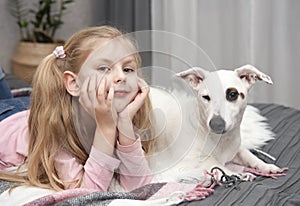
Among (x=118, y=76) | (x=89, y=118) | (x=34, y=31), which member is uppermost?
(x=118, y=76)

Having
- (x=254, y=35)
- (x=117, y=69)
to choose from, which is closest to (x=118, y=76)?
(x=117, y=69)

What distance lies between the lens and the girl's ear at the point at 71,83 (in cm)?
123

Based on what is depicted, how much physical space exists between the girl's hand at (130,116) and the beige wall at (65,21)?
2.10 meters

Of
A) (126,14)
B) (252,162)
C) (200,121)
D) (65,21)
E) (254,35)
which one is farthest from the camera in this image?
(65,21)

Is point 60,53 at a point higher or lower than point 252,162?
higher

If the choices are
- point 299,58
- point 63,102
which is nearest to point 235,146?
point 63,102

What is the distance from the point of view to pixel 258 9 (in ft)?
8.38

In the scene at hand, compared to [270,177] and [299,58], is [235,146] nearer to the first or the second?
[270,177]

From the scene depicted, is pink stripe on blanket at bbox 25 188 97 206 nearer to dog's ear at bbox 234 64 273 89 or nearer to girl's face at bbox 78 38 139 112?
girl's face at bbox 78 38 139 112

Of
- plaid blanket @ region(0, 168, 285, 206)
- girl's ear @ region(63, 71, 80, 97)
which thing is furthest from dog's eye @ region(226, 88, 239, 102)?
girl's ear @ region(63, 71, 80, 97)

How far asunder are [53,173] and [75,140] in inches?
3.3

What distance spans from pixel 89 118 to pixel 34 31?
6.66ft

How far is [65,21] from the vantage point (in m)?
3.40

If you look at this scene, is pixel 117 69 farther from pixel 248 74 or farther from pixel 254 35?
pixel 254 35
